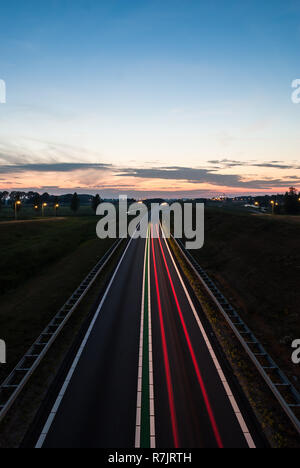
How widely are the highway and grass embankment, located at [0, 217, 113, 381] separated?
4550mm

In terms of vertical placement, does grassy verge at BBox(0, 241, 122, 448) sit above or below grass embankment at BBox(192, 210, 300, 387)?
below

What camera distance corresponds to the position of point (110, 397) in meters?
11.5

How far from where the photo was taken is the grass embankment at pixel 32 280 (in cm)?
1750

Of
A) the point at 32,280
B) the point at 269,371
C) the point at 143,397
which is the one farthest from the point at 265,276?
the point at 32,280

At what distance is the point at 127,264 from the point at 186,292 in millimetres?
12236

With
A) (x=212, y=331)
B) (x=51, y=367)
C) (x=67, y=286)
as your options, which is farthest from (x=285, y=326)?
(x=67, y=286)

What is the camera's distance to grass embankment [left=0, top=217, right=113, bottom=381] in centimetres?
1750

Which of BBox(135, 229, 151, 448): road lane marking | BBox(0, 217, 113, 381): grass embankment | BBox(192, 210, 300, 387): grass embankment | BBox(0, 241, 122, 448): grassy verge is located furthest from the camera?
BBox(0, 217, 113, 381): grass embankment

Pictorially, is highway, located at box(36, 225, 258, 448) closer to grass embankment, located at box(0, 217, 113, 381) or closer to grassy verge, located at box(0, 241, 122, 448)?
grassy verge, located at box(0, 241, 122, 448)

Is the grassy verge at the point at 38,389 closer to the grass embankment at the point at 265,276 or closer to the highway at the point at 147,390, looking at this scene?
the highway at the point at 147,390

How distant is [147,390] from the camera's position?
11898mm

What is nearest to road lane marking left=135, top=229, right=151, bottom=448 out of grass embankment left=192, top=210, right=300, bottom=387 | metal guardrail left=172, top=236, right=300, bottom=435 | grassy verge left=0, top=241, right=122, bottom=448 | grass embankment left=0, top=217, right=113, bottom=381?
grassy verge left=0, top=241, right=122, bottom=448

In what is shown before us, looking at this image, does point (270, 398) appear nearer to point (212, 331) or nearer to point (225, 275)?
point (212, 331)

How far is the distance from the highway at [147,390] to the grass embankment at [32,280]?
4.55 metres
